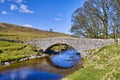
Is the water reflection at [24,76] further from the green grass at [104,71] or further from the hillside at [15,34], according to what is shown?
the hillside at [15,34]

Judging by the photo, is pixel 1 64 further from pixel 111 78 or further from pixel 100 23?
pixel 111 78

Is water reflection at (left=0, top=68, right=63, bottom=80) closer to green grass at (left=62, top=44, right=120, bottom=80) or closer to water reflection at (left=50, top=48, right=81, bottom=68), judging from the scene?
green grass at (left=62, top=44, right=120, bottom=80)

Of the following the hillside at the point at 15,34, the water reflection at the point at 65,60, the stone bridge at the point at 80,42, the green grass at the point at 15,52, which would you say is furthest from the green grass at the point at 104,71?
the hillside at the point at 15,34

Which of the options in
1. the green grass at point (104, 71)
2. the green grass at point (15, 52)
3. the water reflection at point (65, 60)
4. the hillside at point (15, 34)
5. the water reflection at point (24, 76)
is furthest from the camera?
the hillside at point (15, 34)

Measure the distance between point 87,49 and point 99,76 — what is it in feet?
107

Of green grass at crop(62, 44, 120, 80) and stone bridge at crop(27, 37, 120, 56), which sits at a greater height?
stone bridge at crop(27, 37, 120, 56)

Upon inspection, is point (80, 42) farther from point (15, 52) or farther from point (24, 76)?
point (24, 76)

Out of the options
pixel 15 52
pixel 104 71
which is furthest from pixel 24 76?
pixel 15 52

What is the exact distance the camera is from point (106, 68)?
103 ft

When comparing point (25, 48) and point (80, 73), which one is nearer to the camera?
point (80, 73)

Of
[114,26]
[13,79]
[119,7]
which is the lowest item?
[13,79]

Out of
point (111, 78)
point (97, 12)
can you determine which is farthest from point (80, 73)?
point (97, 12)

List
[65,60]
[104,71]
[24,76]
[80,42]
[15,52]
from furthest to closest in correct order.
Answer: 1. [15,52]
2. [65,60]
3. [80,42]
4. [24,76]
5. [104,71]

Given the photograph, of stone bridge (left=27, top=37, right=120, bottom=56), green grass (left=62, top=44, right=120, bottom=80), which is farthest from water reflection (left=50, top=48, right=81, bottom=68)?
green grass (left=62, top=44, right=120, bottom=80)
